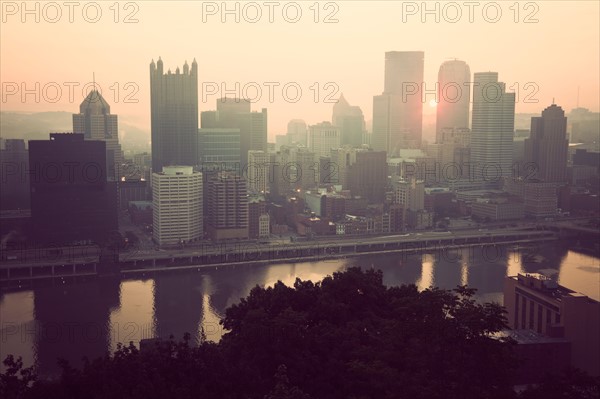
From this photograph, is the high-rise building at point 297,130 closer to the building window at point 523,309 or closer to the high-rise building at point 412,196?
the high-rise building at point 412,196

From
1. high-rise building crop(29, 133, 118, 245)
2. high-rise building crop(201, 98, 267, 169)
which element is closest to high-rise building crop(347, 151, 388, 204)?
high-rise building crop(201, 98, 267, 169)

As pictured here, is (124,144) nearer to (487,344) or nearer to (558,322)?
(558,322)

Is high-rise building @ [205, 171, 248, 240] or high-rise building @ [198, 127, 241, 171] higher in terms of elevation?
high-rise building @ [198, 127, 241, 171]

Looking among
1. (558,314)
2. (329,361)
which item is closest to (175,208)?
(558,314)

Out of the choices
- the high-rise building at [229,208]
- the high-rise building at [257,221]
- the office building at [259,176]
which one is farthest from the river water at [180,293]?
the office building at [259,176]

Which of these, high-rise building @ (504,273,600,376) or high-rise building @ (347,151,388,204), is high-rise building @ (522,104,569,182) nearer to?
high-rise building @ (347,151,388,204)

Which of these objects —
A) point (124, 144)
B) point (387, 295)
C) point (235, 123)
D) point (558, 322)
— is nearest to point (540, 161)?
point (235, 123)

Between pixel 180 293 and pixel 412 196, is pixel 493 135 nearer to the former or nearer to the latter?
pixel 412 196
